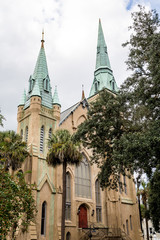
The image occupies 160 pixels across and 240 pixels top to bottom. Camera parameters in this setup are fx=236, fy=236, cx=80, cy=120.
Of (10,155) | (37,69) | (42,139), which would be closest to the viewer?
(10,155)

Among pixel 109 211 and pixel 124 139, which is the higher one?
pixel 124 139

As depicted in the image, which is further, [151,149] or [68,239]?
[68,239]

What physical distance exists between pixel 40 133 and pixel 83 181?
7357 mm

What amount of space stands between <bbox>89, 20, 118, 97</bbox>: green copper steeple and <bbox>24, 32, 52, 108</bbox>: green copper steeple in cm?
1222

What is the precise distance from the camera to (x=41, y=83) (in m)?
28.2

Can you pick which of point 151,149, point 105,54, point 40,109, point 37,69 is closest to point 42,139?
point 40,109

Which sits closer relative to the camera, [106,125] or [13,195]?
[13,195]

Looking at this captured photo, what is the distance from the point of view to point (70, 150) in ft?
60.4

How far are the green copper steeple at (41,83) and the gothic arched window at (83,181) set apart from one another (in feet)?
26.5

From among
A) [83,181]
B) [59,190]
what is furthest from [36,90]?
[83,181]

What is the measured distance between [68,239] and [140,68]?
1686cm

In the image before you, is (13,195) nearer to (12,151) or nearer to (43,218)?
(12,151)

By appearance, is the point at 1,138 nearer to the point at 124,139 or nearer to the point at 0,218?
the point at 124,139

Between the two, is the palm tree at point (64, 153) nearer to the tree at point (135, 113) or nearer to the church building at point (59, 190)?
the tree at point (135, 113)
